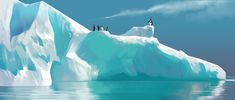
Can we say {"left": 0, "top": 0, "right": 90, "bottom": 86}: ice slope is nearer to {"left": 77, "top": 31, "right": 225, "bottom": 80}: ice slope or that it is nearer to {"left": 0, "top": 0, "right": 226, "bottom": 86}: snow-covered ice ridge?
{"left": 0, "top": 0, "right": 226, "bottom": 86}: snow-covered ice ridge

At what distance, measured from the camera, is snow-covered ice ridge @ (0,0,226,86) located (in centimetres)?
3650

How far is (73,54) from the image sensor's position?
45.8 meters

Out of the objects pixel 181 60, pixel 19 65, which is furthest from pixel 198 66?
pixel 19 65

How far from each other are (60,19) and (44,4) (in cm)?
385

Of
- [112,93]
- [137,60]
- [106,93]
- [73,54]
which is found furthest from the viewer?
[137,60]

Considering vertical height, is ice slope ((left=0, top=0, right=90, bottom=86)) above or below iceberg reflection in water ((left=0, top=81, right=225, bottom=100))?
above

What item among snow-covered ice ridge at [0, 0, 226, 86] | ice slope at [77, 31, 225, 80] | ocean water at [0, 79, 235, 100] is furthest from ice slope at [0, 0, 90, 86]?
ice slope at [77, 31, 225, 80]

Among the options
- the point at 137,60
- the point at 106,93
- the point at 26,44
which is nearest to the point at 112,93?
the point at 106,93

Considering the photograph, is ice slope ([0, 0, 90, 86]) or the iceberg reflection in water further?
ice slope ([0, 0, 90, 86])

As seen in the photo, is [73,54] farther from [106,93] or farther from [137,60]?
[106,93]

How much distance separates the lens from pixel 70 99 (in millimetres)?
21578

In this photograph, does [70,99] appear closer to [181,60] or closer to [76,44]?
[76,44]

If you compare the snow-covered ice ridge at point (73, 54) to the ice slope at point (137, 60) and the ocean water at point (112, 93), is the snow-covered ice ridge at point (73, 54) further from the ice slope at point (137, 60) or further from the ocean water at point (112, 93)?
the ocean water at point (112, 93)

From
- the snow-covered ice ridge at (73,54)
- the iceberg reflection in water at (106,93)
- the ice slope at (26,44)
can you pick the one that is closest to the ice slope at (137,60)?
the snow-covered ice ridge at (73,54)
